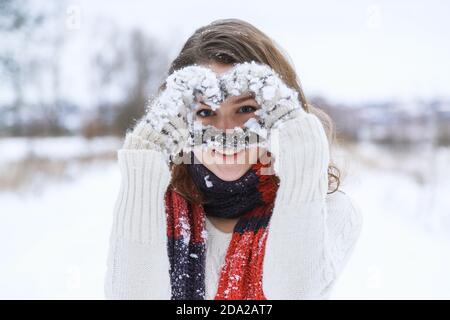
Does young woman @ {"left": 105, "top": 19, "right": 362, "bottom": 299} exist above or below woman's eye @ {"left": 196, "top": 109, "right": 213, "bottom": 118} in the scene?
below

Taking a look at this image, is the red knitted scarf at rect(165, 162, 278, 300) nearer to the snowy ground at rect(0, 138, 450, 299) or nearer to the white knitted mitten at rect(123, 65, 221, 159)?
the white knitted mitten at rect(123, 65, 221, 159)

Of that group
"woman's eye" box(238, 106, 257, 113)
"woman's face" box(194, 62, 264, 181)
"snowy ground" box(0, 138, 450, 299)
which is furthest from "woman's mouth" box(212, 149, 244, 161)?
"snowy ground" box(0, 138, 450, 299)

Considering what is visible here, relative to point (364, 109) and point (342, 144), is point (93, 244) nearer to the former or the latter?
point (342, 144)

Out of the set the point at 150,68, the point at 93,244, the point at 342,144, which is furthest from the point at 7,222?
the point at 150,68

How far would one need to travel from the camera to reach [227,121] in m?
1.29

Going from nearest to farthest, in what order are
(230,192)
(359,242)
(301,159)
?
A: (301,159)
(230,192)
(359,242)

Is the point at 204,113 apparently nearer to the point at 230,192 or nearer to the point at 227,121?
the point at 227,121

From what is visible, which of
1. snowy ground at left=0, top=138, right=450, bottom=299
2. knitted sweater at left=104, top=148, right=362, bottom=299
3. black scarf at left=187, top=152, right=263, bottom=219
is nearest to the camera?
knitted sweater at left=104, top=148, right=362, bottom=299

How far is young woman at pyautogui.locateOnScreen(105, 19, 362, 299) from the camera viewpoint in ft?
3.88

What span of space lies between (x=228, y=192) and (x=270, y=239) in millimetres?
243

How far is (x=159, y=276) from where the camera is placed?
4.05ft

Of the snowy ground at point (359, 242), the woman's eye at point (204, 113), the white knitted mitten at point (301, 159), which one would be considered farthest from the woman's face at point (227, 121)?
the snowy ground at point (359, 242)

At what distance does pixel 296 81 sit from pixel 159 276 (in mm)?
644

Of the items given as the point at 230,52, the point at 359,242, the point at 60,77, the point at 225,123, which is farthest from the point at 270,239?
the point at 60,77
